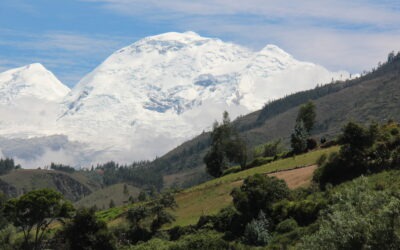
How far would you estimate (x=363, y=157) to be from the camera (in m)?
98.1

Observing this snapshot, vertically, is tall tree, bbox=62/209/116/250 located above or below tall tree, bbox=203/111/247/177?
below

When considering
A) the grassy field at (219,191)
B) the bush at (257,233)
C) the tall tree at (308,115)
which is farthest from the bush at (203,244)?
the tall tree at (308,115)

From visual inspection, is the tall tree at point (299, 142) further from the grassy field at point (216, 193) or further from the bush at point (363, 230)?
the bush at point (363, 230)

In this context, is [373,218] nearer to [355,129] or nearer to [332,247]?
[332,247]

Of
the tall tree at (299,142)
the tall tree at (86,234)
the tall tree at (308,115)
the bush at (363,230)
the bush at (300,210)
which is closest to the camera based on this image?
the bush at (363,230)

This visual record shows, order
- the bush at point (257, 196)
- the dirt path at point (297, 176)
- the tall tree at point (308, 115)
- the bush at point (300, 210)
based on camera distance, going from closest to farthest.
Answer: the bush at point (300, 210)
the bush at point (257, 196)
the dirt path at point (297, 176)
the tall tree at point (308, 115)

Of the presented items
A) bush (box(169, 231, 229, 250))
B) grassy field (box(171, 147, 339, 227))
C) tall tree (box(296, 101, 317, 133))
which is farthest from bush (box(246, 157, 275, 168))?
bush (box(169, 231, 229, 250))

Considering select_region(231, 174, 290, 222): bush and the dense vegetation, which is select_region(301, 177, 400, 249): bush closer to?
the dense vegetation

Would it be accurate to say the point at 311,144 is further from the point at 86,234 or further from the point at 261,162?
the point at 86,234

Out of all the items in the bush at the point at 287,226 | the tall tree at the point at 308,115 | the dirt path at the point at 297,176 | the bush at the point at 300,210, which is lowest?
the bush at the point at 287,226

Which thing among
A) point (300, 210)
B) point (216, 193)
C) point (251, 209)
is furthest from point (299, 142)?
point (300, 210)

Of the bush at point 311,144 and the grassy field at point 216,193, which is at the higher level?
the bush at point 311,144

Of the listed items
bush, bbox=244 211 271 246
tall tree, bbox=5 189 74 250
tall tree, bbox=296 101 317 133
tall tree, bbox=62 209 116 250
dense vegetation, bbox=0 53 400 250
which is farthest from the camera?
tall tree, bbox=296 101 317 133

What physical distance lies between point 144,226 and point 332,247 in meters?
70.0
